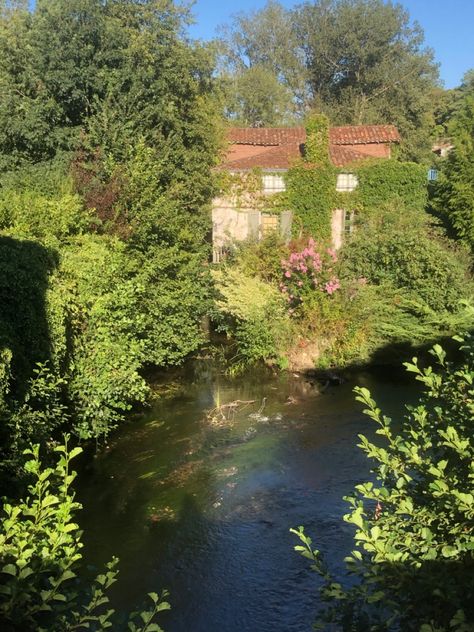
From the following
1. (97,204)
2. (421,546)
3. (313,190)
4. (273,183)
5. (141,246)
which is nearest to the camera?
(421,546)

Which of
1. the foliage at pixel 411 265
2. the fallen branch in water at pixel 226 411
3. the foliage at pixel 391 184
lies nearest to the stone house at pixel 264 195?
the foliage at pixel 391 184

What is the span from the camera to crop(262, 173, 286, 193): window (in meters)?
22.3

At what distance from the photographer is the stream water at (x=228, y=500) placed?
6758 mm

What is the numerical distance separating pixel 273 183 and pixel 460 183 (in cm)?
687

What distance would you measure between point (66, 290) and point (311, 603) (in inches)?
236

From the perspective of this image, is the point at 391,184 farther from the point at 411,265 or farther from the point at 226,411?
the point at 226,411

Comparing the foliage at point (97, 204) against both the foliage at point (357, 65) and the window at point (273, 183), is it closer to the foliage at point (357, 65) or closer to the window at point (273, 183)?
the window at point (273, 183)

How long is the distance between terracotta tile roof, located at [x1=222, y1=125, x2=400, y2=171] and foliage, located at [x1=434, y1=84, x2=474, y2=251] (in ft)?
11.7

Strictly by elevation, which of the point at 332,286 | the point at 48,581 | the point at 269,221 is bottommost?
the point at 48,581

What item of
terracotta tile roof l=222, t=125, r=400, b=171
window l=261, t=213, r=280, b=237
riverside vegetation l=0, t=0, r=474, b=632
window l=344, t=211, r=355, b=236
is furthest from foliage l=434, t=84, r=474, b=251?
window l=261, t=213, r=280, b=237

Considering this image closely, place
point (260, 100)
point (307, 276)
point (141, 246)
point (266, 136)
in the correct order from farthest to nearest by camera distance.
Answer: point (260, 100)
point (266, 136)
point (307, 276)
point (141, 246)

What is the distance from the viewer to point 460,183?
19.7m

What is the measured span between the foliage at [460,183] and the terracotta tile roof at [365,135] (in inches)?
179

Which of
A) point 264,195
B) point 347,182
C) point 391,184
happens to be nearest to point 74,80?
point 264,195
